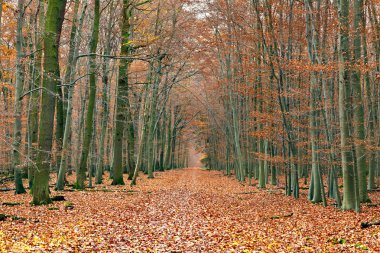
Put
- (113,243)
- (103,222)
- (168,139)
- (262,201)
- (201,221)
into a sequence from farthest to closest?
(168,139)
(262,201)
(201,221)
(103,222)
(113,243)

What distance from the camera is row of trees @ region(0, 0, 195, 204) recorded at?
12109 mm

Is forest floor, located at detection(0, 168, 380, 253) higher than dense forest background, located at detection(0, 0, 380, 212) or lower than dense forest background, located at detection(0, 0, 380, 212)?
lower

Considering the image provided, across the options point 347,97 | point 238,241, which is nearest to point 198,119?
point 347,97

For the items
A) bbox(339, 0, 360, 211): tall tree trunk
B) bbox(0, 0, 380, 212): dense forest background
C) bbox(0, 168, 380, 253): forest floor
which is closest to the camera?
bbox(0, 168, 380, 253): forest floor

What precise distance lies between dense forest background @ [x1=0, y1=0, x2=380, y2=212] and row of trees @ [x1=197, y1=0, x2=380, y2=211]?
0.24ft

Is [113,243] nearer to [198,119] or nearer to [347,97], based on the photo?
[347,97]

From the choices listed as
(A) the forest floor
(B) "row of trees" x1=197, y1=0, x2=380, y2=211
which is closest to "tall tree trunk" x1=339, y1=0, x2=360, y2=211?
(B) "row of trees" x1=197, y1=0, x2=380, y2=211

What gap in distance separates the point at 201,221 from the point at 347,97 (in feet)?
22.6

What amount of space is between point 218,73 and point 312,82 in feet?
56.1

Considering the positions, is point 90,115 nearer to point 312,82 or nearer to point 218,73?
point 312,82

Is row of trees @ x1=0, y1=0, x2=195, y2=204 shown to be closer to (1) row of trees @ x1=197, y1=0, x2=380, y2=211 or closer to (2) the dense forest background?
(2) the dense forest background

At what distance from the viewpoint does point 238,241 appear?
790 centimetres

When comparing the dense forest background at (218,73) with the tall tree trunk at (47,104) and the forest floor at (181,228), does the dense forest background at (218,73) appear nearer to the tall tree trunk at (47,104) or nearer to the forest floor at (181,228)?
the tall tree trunk at (47,104)

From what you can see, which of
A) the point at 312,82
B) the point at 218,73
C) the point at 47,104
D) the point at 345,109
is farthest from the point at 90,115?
the point at 218,73
